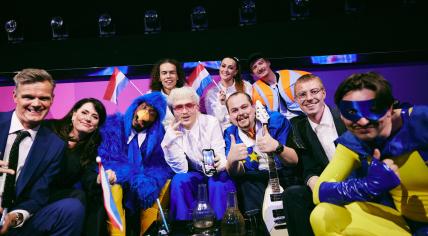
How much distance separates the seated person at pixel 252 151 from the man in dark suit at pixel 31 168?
116 cm

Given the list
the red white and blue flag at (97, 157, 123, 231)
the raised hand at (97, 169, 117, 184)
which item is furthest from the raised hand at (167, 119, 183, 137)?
the red white and blue flag at (97, 157, 123, 231)

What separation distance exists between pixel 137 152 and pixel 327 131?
1.59m

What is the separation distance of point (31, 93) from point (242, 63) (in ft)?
6.99

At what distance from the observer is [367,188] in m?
1.90

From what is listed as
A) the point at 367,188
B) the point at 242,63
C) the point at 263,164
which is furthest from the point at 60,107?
the point at 367,188

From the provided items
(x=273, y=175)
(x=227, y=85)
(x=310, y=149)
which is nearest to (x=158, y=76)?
(x=227, y=85)

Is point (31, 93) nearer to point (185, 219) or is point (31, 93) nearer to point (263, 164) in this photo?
point (185, 219)

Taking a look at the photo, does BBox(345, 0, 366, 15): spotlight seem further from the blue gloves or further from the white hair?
the blue gloves

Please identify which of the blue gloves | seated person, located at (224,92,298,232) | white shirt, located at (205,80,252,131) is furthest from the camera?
white shirt, located at (205,80,252,131)

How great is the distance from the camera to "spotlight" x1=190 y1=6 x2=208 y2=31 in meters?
4.54

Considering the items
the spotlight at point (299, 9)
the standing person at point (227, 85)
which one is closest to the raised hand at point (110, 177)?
the standing person at point (227, 85)

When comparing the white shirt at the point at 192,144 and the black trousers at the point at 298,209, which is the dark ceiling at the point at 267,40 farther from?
the black trousers at the point at 298,209

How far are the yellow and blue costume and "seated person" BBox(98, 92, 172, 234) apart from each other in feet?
4.75

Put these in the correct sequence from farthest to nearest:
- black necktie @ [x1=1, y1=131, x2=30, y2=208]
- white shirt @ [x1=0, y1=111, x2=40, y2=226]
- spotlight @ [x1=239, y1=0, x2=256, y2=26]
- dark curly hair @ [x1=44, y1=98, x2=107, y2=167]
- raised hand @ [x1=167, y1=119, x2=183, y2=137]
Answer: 1. spotlight @ [x1=239, y1=0, x2=256, y2=26]
2. raised hand @ [x1=167, y1=119, x2=183, y2=137]
3. dark curly hair @ [x1=44, y1=98, x2=107, y2=167]
4. white shirt @ [x1=0, y1=111, x2=40, y2=226]
5. black necktie @ [x1=1, y1=131, x2=30, y2=208]
